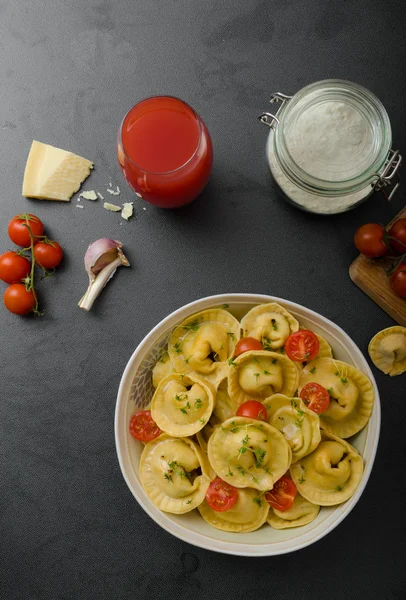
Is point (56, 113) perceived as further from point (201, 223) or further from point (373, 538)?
point (373, 538)

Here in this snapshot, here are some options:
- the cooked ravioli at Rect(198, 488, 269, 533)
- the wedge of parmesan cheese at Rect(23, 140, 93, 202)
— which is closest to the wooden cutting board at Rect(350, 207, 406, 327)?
the cooked ravioli at Rect(198, 488, 269, 533)

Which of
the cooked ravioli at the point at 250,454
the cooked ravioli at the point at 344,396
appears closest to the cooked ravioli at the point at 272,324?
the cooked ravioli at the point at 344,396

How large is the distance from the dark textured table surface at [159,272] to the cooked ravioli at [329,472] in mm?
285

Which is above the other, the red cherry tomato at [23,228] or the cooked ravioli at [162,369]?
the red cherry tomato at [23,228]

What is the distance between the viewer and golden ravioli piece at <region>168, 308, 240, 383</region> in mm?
1805

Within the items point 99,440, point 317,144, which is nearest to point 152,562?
point 99,440

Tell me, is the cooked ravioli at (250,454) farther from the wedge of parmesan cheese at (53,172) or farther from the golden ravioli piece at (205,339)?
the wedge of parmesan cheese at (53,172)

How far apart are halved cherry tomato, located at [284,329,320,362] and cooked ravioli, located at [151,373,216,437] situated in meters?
0.27

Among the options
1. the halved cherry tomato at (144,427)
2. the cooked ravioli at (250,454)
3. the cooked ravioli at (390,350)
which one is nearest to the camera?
the cooked ravioli at (250,454)

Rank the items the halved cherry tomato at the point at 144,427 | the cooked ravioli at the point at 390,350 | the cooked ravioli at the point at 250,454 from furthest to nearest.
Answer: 1. the cooked ravioli at the point at 390,350
2. the halved cherry tomato at the point at 144,427
3. the cooked ravioli at the point at 250,454

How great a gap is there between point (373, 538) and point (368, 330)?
70 cm

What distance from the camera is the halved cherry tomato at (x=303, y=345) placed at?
173cm

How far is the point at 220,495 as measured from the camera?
5.58 ft

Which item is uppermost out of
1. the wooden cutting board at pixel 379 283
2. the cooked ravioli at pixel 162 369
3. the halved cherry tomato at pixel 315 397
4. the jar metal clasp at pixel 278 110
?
the jar metal clasp at pixel 278 110
